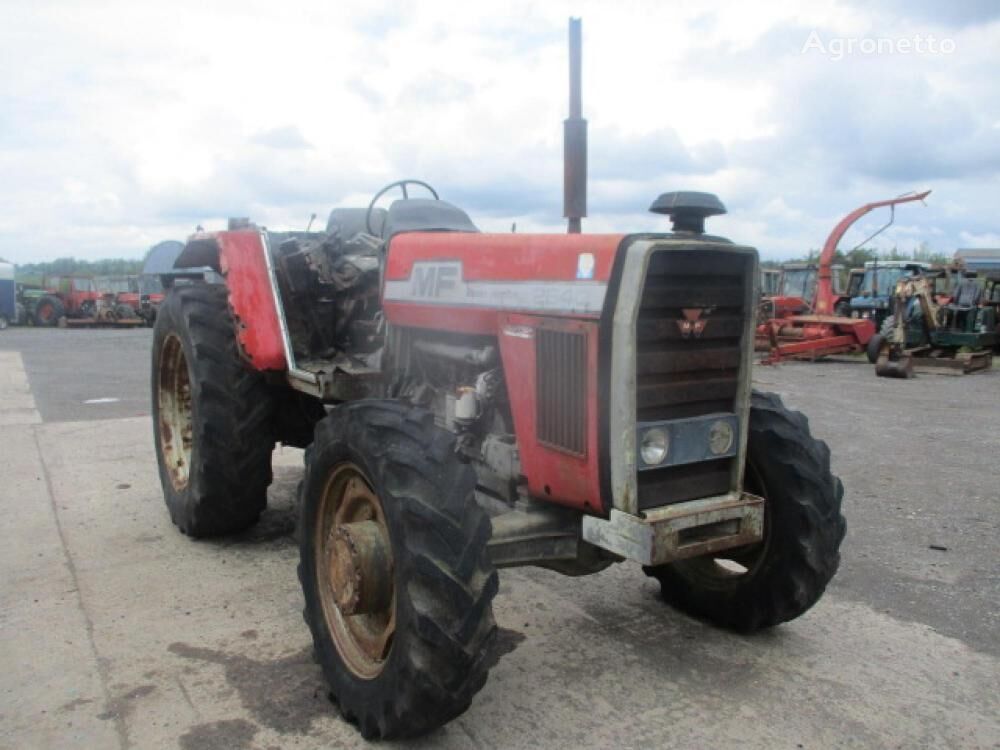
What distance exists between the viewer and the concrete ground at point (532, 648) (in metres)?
2.90

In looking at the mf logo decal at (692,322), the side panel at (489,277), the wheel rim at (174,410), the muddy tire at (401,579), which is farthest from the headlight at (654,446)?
the wheel rim at (174,410)

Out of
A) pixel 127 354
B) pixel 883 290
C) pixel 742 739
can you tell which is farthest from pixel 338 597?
pixel 883 290

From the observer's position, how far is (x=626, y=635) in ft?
11.9

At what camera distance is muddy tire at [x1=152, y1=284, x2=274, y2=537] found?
4465mm

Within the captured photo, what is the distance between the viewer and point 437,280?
11.1ft

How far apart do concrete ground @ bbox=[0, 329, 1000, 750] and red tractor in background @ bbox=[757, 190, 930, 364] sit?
9.06 meters

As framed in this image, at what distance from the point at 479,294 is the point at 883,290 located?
1818 centimetres

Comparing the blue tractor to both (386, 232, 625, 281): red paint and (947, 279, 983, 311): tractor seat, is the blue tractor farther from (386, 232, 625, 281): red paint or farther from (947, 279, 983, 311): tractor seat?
(386, 232, 625, 281): red paint

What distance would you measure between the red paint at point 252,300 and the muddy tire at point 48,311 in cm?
2637

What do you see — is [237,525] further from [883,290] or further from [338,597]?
[883,290]

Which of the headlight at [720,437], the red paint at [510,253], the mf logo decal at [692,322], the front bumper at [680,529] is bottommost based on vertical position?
the front bumper at [680,529]

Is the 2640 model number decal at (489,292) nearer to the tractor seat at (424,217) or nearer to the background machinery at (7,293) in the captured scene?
the tractor seat at (424,217)

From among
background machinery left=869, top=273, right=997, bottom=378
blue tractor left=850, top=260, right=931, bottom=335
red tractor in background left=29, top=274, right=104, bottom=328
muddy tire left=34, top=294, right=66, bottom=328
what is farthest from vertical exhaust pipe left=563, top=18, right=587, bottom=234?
muddy tire left=34, top=294, right=66, bottom=328

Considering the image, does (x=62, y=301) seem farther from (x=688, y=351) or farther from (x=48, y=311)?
(x=688, y=351)
